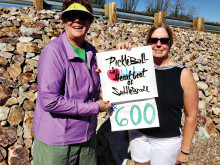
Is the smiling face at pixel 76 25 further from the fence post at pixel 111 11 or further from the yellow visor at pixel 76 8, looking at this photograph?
the fence post at pixel 111 11

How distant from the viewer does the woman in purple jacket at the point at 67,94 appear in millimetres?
1417

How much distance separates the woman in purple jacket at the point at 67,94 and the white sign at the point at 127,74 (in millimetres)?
115

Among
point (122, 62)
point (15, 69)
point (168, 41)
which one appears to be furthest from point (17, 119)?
point (168, 41)

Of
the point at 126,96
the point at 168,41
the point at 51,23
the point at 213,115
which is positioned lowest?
the point at 213,115

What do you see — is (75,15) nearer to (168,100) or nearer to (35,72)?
(168,100)

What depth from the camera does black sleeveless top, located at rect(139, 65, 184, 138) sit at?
1.68 m

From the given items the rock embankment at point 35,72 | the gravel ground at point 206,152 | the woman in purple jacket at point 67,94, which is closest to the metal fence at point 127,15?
the rock embankment at point 35,72

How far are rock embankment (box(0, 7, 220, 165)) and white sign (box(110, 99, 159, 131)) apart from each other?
1348 millimetres

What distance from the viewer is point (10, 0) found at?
15.4 ft

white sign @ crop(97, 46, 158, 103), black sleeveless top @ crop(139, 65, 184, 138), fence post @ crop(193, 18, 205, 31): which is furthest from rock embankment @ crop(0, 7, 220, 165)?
fence post @ crop(193, 18, 205, 31)

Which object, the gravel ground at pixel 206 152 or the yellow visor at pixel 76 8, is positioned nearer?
the yellow visor at pixel 76 8

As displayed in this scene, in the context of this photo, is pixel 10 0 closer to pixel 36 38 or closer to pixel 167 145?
pixel 36 38

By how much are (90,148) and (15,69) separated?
2.36 meters

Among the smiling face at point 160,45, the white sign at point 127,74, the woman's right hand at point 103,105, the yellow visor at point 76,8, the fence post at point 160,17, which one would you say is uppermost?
the fence post at point 160,17
